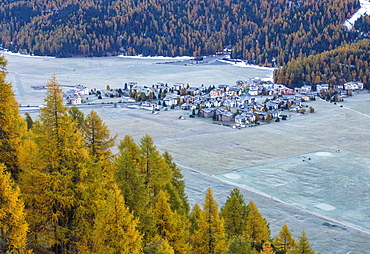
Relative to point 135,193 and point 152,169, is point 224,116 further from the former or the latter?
point 135,193

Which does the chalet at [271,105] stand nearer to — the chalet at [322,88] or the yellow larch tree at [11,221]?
the chalet at [322,88]

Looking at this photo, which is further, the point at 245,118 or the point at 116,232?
the point at 245,118

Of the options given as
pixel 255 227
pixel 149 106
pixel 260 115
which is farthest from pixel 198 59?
pixel 255 227

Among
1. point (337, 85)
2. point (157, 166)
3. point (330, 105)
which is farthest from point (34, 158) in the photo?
point (337, 85)

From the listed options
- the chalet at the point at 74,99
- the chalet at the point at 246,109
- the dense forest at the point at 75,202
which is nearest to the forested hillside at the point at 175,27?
the chalet at the point at 246,109

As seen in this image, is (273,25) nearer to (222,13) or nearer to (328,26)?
(328,26)
